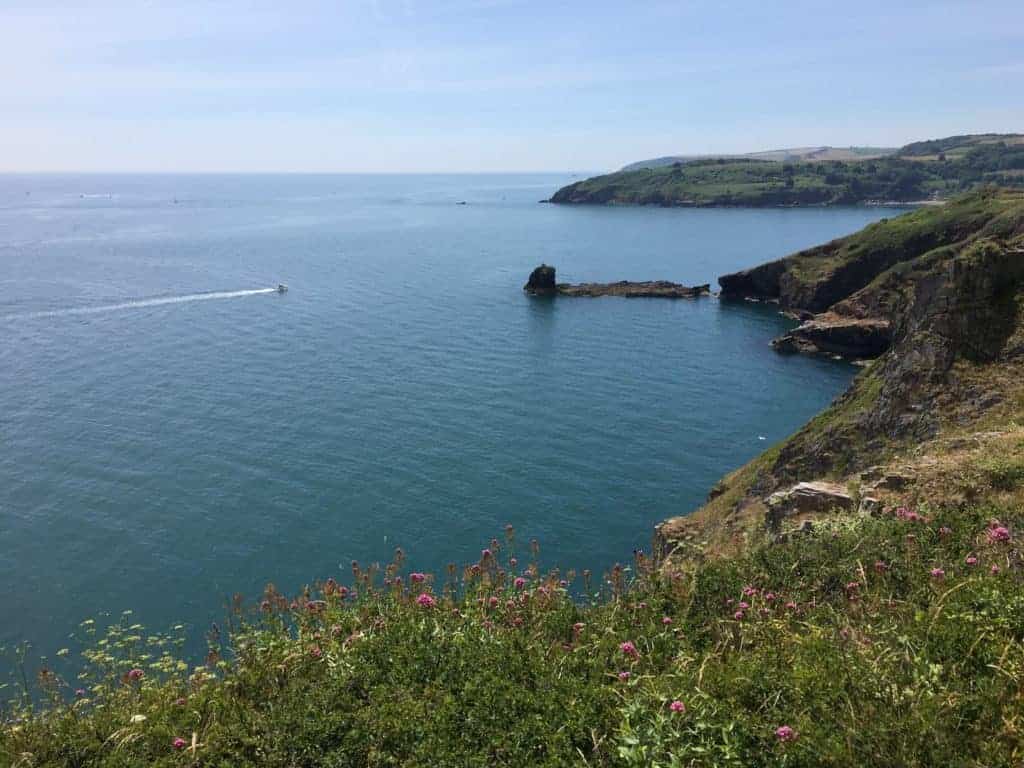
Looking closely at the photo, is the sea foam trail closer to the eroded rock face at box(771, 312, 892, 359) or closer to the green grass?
the eroded rock face at box(771, 312, 892, 359)

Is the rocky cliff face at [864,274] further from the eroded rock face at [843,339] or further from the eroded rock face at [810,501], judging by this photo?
the eroded rock face at [810,501]

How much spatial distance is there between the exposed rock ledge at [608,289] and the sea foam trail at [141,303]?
118ft

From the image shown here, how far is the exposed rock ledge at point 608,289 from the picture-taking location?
9962cm

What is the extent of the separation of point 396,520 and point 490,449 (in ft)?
34.0

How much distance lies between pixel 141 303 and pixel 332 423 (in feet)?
169

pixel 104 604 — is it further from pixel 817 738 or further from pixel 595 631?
pixel 817 738

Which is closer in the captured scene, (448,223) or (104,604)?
(104,604)

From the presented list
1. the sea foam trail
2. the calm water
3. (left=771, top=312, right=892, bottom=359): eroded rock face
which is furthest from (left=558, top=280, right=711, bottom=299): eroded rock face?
the sea foam trail

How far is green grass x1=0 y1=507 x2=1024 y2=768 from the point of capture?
7082mm

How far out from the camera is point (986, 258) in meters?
25.6

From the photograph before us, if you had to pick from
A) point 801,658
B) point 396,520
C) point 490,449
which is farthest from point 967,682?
point 490,449

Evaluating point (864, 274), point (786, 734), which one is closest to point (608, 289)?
point (864, 274)

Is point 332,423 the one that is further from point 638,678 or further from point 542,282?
point 542,282

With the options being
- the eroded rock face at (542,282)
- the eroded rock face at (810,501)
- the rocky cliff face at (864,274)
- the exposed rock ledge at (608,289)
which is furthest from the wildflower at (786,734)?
the eroded rock face at (542,282)
